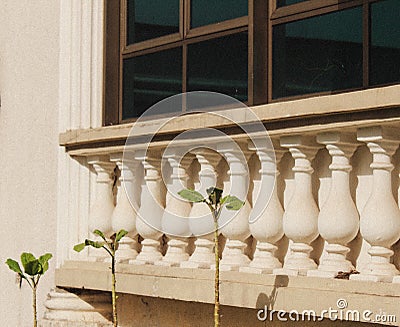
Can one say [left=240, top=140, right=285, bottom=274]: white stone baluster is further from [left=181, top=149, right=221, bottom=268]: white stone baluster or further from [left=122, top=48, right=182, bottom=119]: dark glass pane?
[left=122, top=48, right=182, bottom=119]: dark glass pane

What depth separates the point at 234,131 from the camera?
4.32 meters

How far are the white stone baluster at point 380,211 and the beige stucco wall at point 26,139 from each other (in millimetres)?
2193

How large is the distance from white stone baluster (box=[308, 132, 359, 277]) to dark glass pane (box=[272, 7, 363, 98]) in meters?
0.24

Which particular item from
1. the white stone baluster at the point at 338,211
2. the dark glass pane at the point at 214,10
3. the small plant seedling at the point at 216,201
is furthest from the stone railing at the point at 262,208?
the dark glass pane at the point at 214,10

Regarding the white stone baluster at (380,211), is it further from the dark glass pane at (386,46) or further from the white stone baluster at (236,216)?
the white stone baluster at (236,216)

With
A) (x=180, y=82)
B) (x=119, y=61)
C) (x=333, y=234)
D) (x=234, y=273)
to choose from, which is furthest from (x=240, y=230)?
(x=119, y=61)

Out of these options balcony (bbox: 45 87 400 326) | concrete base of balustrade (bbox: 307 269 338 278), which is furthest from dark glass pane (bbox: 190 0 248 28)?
concrete base of balustrade (bbox: 307 269 338 278)

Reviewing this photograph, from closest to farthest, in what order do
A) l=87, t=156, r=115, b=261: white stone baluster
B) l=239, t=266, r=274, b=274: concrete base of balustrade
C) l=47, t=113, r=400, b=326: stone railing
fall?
l=47, t=113, r=400, b=326: stone railing
l=239, t=266, r=274, b=274: concrete base of balustrade
l=87, t=156, r=115, b=261: white stone baluster

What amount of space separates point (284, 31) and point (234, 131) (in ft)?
1.44

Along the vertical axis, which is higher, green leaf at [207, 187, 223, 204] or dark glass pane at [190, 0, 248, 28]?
dark glass pane at [190, 0, 248, 28]

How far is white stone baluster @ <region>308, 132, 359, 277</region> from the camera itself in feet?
12.9

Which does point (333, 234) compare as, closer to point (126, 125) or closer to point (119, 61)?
point (126, 125)

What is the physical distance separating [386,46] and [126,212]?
1.58 metres

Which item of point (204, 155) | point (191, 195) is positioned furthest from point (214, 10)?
point (191, 195)
